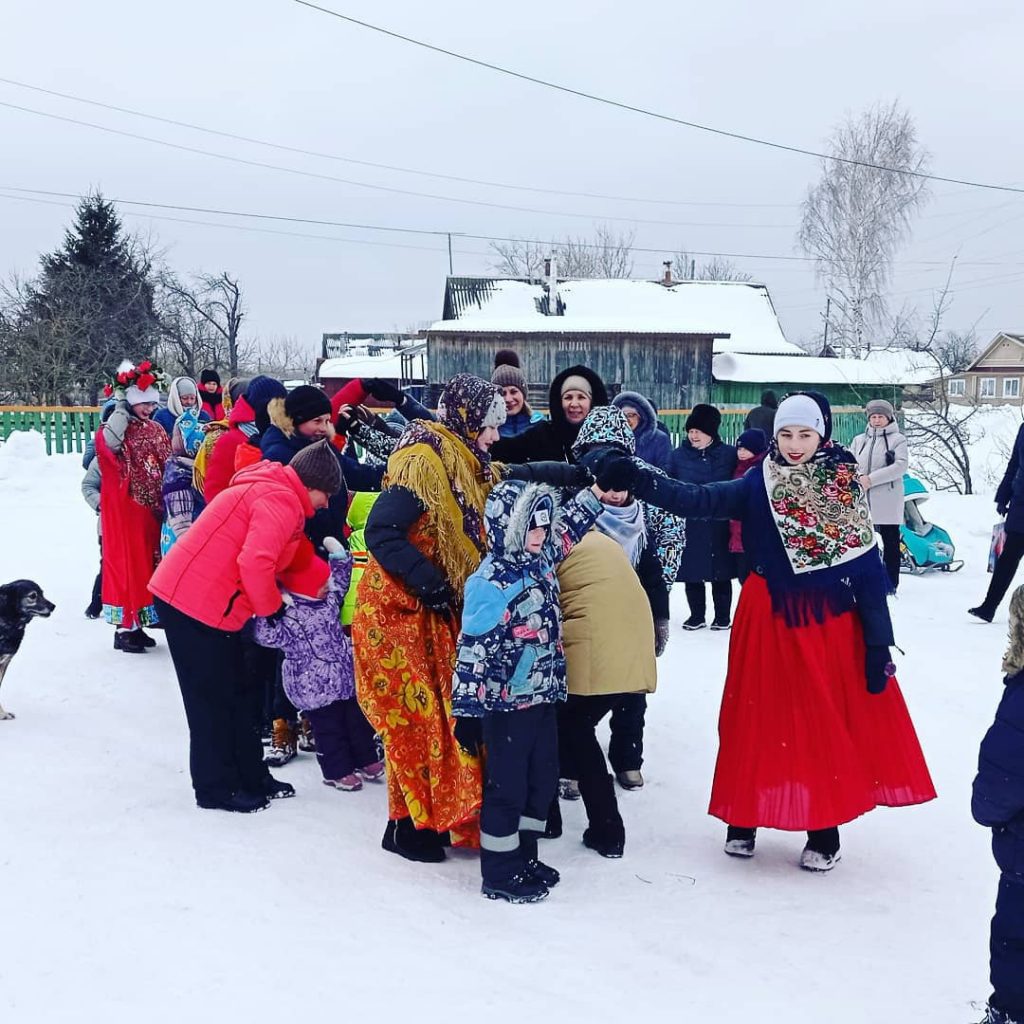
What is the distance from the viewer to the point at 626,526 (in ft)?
13.9

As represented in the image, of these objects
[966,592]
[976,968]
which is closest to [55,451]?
[966,592]

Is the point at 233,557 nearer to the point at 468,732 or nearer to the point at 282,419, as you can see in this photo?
the point at 282,419

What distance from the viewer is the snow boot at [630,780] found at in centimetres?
467

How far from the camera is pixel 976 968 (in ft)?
10.0

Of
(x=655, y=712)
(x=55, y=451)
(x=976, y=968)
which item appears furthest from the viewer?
(x=55, y=451)

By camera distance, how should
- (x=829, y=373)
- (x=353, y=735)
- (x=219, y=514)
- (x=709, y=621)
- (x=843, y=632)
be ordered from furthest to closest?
(x=829, y=373) < (x=709, y=621) < (x=353, y=735) < (x=219, y=514) < (x=843, y=632)

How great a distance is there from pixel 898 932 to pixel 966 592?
269 inches

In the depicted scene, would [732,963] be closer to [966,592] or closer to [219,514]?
[219,514]

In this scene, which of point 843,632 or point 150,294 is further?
point 150,294

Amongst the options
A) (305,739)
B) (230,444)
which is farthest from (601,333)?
(305,739)

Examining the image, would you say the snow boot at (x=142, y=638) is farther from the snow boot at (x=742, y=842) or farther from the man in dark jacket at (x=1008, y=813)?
the man in dark jacket at (x=1008, y=813)

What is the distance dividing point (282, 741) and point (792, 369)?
27615 millimetres

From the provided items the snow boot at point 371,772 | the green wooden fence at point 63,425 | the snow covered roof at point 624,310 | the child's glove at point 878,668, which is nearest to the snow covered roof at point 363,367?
the snow covered roof at point 624,310

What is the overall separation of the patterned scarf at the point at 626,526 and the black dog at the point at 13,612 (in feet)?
11.2
